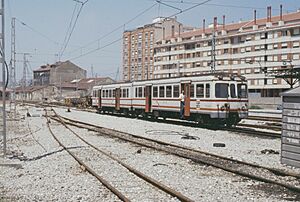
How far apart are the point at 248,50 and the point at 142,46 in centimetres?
3849

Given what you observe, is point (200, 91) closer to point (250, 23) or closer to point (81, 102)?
point (81, 102)

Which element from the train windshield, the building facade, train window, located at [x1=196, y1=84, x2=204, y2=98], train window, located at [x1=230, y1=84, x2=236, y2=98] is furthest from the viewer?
the building facade

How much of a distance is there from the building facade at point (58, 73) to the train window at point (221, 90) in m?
Answer: 107

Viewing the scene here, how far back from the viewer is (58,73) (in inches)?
4963

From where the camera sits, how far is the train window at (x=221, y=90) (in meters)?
19.8

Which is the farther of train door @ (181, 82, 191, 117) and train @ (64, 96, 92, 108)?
train @ (64, 96, 92, 108)

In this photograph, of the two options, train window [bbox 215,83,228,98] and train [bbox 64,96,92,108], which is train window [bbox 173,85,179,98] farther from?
train [bbox 64,96,92,108]

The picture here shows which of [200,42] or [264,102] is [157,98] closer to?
[264,102]

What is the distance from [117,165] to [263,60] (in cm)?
6274

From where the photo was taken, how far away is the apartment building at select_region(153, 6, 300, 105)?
6581 cm

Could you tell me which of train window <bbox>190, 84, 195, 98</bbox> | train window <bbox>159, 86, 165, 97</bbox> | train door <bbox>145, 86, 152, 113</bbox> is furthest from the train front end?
train door <bbox>145, 86, 152, 113</bbox>

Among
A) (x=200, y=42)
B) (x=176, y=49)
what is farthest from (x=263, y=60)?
(x=176, y=49)

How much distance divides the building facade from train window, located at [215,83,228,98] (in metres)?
107

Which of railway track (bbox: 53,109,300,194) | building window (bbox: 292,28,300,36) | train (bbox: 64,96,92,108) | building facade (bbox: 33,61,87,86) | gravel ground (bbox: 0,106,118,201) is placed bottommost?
gravel ground (bbox: 0,106,118,201)
